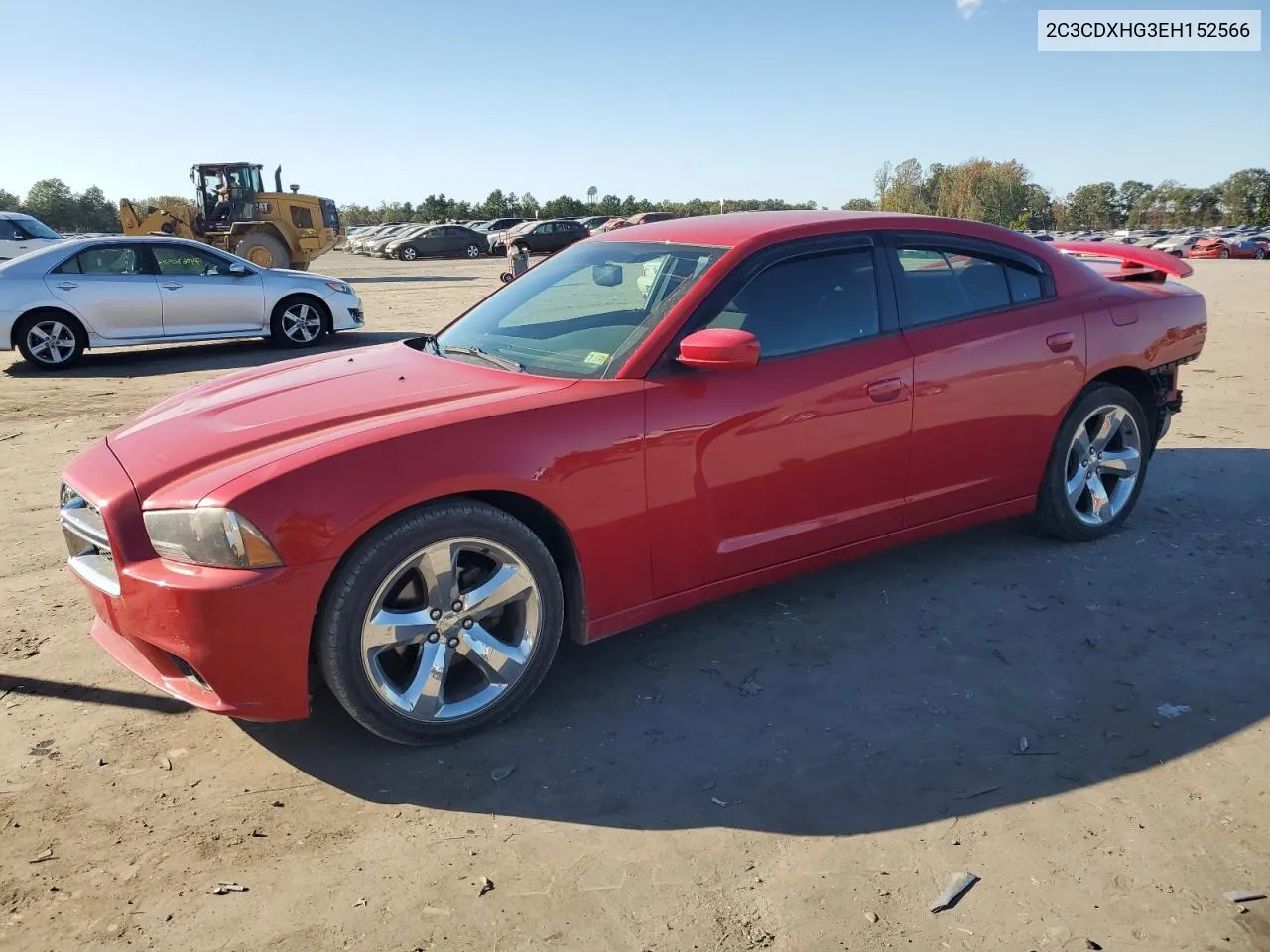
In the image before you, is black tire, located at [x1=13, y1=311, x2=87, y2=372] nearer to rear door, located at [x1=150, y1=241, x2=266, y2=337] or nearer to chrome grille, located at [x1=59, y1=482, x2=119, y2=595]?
rear door, located at [x1=150, y1=241, x2=266, y2=337]

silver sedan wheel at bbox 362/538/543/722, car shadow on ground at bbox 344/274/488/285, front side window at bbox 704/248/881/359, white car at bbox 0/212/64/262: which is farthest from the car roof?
car shadow on ground at bbox 344/274/488/285

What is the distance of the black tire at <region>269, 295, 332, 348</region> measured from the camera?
11844 millimetres

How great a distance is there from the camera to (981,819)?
2.71m

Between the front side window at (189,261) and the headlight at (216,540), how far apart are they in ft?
31.2

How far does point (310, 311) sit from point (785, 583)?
9.45 m

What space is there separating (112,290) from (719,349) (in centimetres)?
993

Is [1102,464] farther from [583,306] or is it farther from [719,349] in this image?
[583,306]

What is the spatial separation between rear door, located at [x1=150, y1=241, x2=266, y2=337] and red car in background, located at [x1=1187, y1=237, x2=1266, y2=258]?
3796 centimetres

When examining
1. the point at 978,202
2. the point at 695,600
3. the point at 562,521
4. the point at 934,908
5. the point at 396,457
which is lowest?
the point at 934,908

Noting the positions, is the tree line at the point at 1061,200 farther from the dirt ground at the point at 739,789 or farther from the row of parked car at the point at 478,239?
the dirt ground at the point at 739,789

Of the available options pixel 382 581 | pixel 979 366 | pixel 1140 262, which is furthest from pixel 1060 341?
pixel 382 581

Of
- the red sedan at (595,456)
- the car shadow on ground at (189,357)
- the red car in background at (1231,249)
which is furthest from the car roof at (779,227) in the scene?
the red car in background at (1231,249)

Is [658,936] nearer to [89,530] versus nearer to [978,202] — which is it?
[89,530]

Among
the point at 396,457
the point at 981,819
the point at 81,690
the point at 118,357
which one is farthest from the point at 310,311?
the point at 981,819
